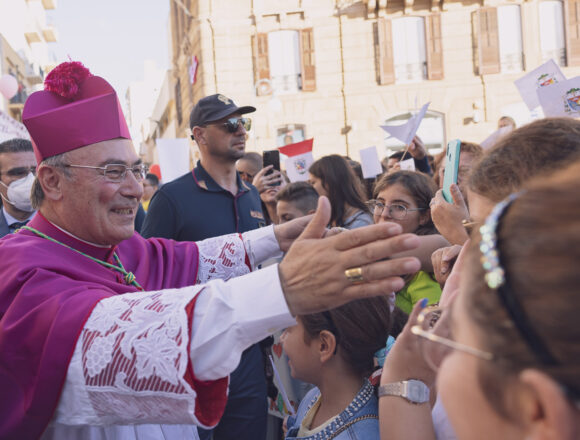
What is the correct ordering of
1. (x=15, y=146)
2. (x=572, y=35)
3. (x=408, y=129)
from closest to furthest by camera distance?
1. (x=15, y=146)
2. (x=408, y=129)
3. (x=572, y=35)

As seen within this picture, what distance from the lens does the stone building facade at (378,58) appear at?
18.5m

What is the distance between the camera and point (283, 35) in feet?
64.3

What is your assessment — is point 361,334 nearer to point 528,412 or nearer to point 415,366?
point 415,366

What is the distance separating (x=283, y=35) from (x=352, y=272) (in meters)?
19.1

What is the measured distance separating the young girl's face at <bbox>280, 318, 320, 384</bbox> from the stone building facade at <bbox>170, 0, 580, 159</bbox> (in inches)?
634

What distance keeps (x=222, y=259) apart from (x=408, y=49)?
58.5ft

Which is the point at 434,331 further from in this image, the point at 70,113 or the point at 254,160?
the point at 254,160

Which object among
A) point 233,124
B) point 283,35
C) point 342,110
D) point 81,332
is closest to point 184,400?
point 81,332

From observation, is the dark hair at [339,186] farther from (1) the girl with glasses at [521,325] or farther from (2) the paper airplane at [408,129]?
(1) the girl with glasses at [521,325]

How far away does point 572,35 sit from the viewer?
1856 cm

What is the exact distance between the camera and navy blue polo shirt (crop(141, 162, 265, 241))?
385 centimetres

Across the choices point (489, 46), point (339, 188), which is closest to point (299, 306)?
point (339, 188)

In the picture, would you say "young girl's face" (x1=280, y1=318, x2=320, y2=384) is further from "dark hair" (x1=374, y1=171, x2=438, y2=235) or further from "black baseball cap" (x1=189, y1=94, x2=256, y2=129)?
"black baseball cap" (x1=189, y1=94, x2=256, y2=129)

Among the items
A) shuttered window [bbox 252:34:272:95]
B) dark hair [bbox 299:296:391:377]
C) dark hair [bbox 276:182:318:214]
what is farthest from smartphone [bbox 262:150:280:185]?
shuttered window [bbox 252:34:272:95]
